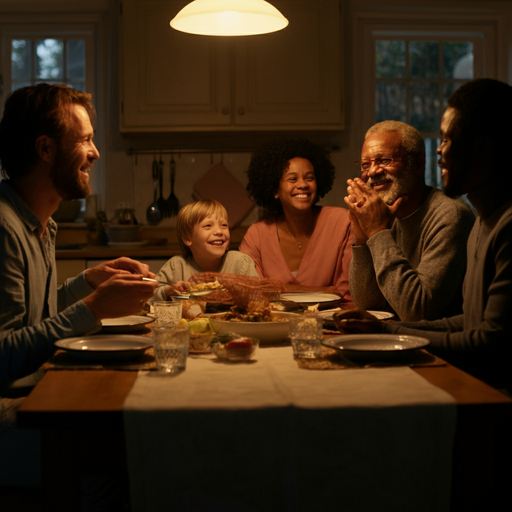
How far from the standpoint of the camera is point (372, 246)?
6.41ft

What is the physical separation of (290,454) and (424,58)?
4.12 meters

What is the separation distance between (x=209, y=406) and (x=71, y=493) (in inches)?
11.1

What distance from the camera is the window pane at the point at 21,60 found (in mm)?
4471

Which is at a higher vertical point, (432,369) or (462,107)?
(462,107)

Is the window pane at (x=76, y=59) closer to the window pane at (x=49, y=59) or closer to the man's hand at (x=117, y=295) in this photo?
the window pane at (x=49, y=59)

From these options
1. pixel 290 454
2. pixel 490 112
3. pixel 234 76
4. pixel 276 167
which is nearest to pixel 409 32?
pixel 234 76

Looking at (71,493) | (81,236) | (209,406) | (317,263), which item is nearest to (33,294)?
(71,493)

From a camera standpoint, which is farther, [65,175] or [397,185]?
[397,185]

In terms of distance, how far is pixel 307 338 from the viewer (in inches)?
54.1

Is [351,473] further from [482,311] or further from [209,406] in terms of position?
[482,311]

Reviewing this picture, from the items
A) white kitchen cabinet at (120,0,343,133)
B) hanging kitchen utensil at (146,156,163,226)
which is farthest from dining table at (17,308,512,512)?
hanging kitchen utensil at (146,156,163,226)

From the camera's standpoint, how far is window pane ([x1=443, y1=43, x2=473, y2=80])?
459 cm

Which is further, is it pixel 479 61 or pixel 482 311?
pixel 479 61

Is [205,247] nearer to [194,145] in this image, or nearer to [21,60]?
[194,145]
